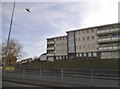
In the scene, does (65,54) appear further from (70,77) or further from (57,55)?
(70,77)

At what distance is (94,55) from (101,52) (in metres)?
2.93

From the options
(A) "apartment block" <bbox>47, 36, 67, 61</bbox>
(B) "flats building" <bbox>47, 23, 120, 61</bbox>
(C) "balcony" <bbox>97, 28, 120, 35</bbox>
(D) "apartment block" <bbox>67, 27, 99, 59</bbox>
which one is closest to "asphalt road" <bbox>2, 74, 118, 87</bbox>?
(B) "flats building" <bbox>47, 23, 120, 61</bbox>

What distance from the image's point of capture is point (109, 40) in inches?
2408

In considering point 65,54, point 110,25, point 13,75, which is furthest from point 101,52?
point 13,75

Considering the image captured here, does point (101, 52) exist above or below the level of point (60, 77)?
above

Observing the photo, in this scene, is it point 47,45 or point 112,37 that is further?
point 47,45

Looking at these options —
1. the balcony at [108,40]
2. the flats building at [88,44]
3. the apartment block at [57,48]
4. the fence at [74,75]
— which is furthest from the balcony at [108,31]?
the fence at [74,75]

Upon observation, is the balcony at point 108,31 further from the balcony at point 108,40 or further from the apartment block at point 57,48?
the apartment block at point 57,48

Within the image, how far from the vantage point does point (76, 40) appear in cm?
7381

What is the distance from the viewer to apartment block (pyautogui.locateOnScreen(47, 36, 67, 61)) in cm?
7978

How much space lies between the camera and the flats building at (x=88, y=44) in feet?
197

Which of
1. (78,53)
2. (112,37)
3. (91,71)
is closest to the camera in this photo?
(91,71)

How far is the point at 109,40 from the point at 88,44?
9079 mm

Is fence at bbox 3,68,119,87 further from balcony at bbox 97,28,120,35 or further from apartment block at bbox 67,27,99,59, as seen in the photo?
apartment block at bbox 67,27,99,59
